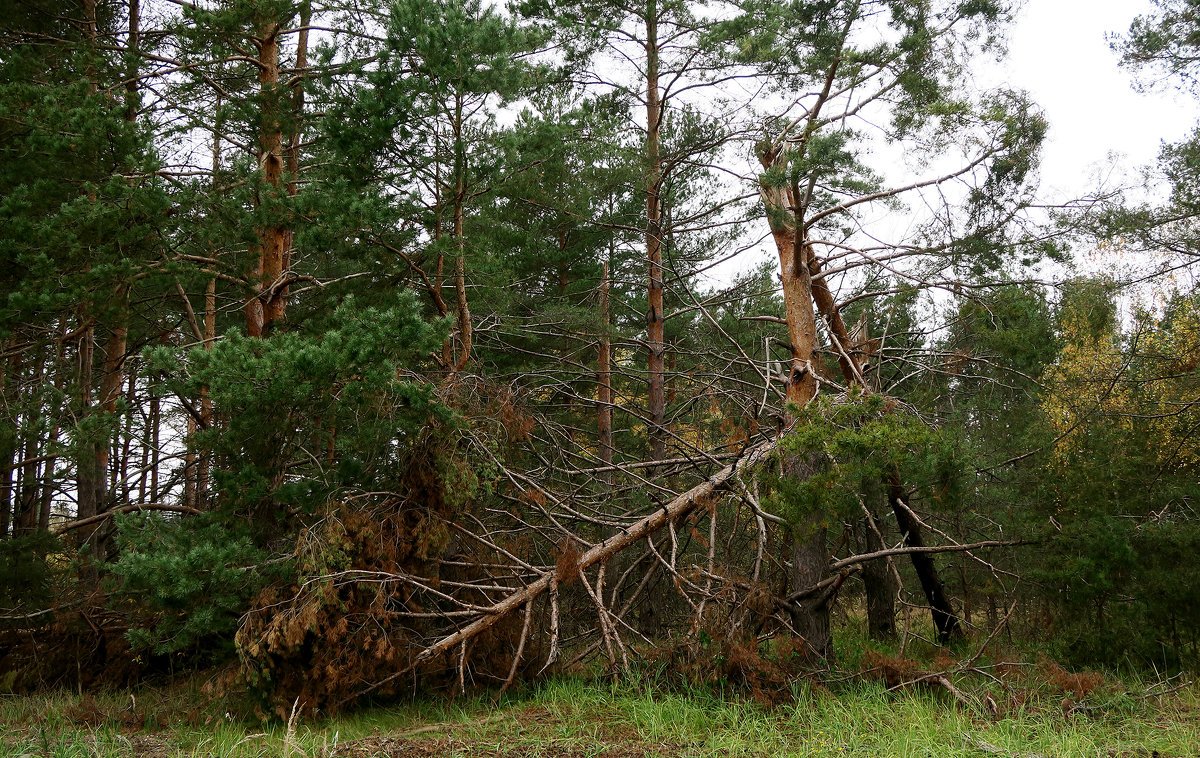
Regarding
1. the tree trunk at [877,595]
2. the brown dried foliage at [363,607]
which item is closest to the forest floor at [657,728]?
the brown dried foliage at [363,607]

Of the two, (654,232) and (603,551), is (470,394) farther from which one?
(654,232)

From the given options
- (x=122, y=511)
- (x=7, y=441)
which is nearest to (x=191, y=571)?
(x=122, y=511)

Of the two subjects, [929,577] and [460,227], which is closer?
[460,227]

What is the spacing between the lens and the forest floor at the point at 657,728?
17.9 ft

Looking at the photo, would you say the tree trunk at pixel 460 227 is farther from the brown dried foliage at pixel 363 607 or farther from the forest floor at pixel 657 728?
the forest floor at pixel 657 728

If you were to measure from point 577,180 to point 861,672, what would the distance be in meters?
7.44

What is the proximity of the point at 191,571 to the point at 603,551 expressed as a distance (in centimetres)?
353

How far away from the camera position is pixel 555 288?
14289mm

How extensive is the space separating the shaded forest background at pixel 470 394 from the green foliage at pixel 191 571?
4 centimetres

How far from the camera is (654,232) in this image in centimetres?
1137

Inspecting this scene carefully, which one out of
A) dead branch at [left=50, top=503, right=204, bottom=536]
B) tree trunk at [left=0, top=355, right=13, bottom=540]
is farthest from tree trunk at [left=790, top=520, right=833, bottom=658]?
tree trunk at [left=0, top=355, right=13, bottom=540]

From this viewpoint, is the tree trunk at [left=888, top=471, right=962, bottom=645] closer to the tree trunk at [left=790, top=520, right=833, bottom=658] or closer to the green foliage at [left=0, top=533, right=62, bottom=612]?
the tree trunk at [left=790, top=520, right=833, bottom=658]

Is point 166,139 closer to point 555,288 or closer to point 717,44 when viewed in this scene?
point 555,288

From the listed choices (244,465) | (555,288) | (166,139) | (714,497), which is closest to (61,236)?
(244,465)
